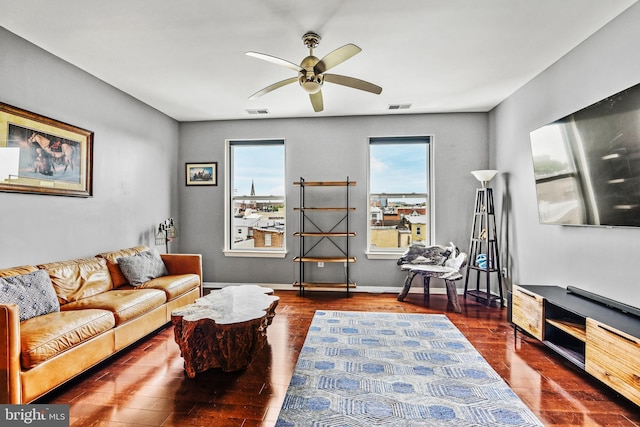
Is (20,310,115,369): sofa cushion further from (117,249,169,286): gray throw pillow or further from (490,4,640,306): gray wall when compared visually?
(490,4,640,306): gray wall

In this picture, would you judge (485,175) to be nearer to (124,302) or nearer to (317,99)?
(317,99)

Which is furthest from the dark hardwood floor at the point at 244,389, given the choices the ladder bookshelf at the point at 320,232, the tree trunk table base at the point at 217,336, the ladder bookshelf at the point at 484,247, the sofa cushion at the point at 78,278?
the ladder bookshelf at the point at 320,232

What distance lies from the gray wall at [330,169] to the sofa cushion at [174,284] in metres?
1.31

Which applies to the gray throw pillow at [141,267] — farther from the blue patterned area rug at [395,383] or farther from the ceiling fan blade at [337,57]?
the ceiling fan blade at [337,57]

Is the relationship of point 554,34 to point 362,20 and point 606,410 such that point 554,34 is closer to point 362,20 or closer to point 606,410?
point 362,20

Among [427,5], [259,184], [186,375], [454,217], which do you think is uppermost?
[427,5]

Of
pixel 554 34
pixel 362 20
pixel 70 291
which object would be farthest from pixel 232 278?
pixel 554 34

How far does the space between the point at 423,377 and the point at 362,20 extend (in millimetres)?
2764

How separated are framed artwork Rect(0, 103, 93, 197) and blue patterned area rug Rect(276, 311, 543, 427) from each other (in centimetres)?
280


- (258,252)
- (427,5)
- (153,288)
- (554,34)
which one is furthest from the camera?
(258,252)

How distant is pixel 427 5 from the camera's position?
236cm

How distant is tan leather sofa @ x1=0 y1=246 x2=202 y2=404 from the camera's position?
6.11 ft

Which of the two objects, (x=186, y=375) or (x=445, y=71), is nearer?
(x=186, y=375)

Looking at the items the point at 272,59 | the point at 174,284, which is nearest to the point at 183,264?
the point at 174,284
